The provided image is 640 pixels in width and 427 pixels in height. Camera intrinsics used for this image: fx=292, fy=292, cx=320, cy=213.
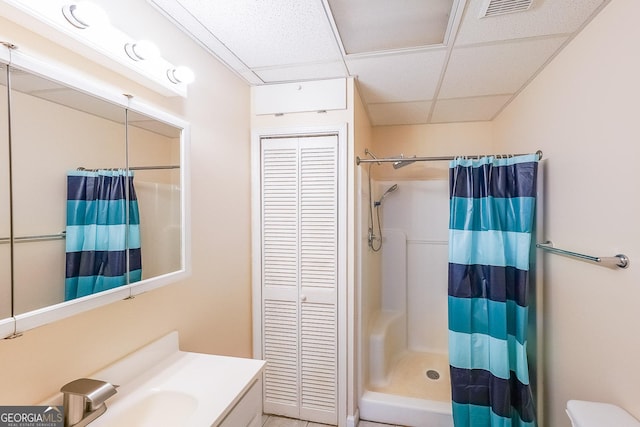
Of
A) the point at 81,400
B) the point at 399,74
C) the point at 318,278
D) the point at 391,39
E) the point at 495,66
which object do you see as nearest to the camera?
the point at 81,400

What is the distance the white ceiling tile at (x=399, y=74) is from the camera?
170cm

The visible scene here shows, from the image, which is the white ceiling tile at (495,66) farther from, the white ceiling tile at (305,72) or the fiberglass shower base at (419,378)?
the fiberglass shower base at (419,378)

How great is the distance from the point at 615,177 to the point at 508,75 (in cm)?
102

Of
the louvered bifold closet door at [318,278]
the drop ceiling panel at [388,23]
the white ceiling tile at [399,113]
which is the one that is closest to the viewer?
the drop ceiling panel at [388,23]

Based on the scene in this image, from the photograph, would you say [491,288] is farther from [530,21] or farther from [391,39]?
[391,39]

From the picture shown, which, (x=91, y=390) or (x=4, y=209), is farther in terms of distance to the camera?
(x=91, y=390)

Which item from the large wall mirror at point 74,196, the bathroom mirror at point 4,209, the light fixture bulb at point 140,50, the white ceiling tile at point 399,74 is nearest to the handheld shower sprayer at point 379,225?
the white ceiling tile at point 399,74

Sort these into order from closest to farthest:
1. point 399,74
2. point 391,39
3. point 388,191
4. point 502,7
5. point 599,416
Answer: point 599,416, point 502,7, point 391,39, point 399,74, point 388,191

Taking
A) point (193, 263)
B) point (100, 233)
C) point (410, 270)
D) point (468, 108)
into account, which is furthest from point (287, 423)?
point (468, 108)

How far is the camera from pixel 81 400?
2.89 feet

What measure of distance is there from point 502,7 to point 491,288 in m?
1.46

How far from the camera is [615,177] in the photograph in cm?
117

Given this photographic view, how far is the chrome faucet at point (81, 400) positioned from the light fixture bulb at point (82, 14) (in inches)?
43.7

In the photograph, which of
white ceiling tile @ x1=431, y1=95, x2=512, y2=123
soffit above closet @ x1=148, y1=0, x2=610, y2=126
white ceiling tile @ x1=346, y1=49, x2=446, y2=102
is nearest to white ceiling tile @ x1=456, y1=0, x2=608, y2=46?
soffit above closet @ x1=148, y1=0, x2=610, y2=126
